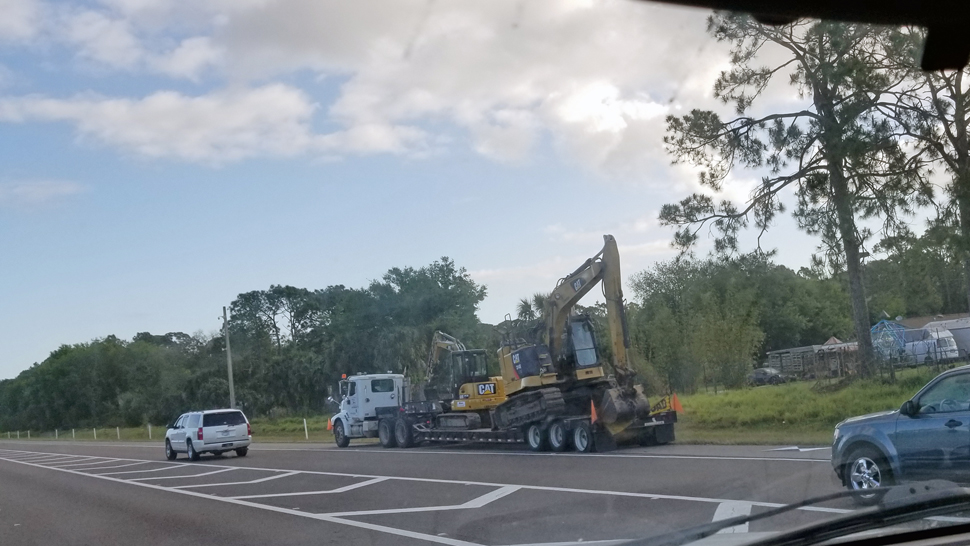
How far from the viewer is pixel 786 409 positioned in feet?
78.2

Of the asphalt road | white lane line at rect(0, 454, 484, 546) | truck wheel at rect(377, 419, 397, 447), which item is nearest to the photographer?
white lane line at rect(0, 454, 484, 546)

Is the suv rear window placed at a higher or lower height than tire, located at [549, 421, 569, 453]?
higher

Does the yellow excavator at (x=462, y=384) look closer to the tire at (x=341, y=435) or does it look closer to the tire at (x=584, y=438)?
the tire at (x=584, y=438)

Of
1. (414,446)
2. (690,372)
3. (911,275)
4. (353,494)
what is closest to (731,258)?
(911,275)

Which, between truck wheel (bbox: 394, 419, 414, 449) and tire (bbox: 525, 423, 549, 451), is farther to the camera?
truck wheel (bbox: 394, 419, 414, 449)

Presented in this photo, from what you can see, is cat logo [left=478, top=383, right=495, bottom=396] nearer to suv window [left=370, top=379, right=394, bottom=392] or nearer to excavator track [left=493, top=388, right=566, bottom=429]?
excavator track [left=493, top=388, right=566, bottom=429]

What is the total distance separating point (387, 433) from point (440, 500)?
1620cm

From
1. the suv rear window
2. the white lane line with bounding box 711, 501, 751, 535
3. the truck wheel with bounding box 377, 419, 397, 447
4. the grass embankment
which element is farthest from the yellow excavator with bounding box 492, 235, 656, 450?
the white lane line with bounding box 711, 501, 751, 535

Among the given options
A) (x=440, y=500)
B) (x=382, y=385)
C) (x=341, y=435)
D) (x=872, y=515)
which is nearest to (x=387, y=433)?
(x=382, y=385)

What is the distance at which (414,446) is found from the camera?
2855 centimetres

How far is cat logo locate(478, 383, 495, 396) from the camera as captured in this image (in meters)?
25.8

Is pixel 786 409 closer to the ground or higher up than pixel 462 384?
closer to the ground

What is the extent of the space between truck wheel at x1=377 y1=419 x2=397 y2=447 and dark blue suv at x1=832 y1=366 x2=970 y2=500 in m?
20.5

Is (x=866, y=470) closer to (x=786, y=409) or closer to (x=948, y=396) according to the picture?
(x=948, y=396)
